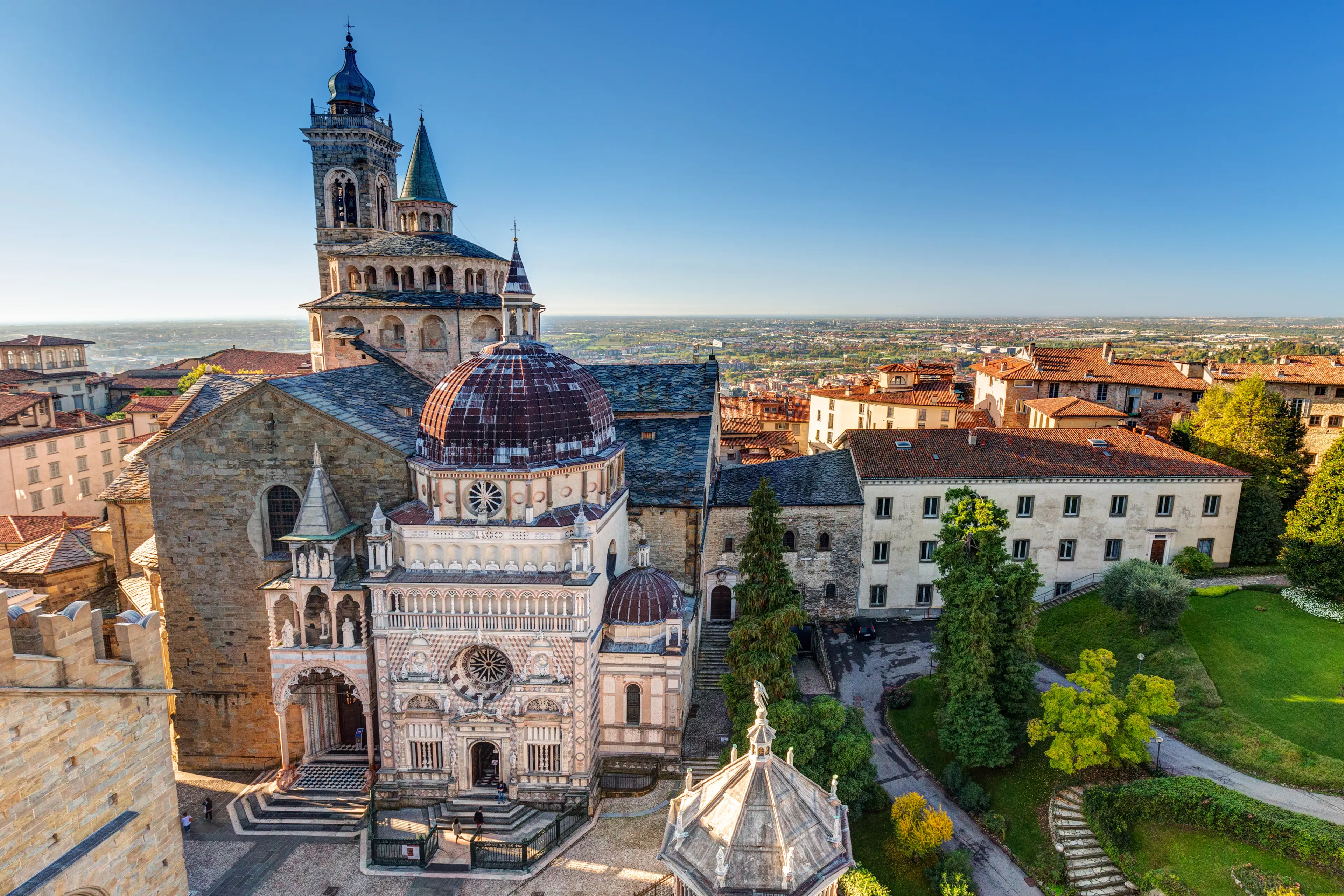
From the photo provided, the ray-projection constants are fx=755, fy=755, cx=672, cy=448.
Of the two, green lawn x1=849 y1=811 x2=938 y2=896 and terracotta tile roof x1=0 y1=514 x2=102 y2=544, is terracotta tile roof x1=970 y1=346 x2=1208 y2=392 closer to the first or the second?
green lawn x1=849 y1=811 x2=938 y2=896

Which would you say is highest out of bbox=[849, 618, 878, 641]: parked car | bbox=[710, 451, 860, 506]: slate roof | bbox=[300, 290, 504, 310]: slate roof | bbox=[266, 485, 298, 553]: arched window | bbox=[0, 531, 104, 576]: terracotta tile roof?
bbox=[300, 290, 504, 310]: slate roof

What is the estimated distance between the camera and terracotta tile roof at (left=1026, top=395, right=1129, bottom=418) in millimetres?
56594

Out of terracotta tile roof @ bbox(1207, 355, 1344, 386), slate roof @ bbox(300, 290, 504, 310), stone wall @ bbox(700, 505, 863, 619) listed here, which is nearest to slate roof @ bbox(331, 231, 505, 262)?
slate roof @ bbox(300, 290, 504, 310)

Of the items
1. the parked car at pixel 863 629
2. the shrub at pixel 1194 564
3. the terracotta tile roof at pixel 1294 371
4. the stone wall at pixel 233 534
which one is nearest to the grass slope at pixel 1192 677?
the shrub at pixel 1194 564

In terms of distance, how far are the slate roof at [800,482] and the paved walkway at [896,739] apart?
7.71 m

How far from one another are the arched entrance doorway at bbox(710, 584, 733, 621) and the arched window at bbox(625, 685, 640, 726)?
12315 mm

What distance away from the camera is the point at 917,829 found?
989 inches

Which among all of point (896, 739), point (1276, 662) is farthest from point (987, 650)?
point (1276, 662)

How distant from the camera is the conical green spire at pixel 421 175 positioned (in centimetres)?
4356

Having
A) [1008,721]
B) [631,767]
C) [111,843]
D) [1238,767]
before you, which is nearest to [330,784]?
[631,767]

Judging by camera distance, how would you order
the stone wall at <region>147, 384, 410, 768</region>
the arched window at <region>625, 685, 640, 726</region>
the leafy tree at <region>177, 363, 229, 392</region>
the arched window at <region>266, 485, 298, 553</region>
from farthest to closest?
1. the leafy tree at <region>177, 363, 229, 392</region>
2. the arched window at <region>266, 485, 298, 553</region>
3. the arched window at <region>625, 685, 640, 726</region>
4. the stone wall at <region>147, 384, 410, 768</region>

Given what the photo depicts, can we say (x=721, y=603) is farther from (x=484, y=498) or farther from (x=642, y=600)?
(x=484, y=498)

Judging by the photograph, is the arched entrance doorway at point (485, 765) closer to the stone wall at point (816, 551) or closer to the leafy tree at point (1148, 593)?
the stone wall at point (816, 551)

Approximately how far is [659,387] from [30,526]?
126 feet
